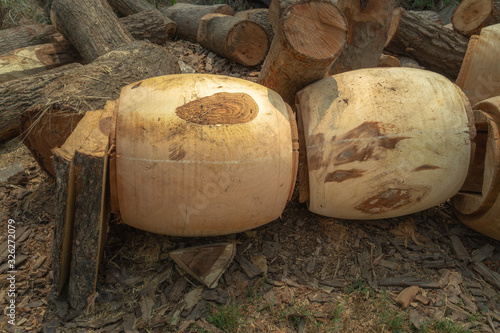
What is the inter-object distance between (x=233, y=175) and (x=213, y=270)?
2.23 feet

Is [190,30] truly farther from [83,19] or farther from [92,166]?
[92,166]

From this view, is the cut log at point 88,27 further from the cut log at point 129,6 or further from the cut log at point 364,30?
the cut log at point 364,30

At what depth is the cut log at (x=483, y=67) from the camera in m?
3.09

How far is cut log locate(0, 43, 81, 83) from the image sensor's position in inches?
159

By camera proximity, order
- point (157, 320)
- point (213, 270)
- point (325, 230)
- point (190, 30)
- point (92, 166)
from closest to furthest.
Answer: point (92, 166) → point (157, 320) → point (213, 270) → point (325, 230) → point (190, 30)

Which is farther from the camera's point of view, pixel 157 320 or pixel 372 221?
pixel 372 221

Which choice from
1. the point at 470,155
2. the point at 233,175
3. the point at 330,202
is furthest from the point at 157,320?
the point at 470,155

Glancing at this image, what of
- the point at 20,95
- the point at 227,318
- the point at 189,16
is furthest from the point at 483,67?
the point at 189,16

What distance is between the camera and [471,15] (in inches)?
186

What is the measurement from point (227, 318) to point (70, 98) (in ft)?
6.41

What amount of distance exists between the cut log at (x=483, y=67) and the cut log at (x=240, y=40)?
2325mm

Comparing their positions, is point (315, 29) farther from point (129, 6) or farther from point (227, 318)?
point (129, 6)

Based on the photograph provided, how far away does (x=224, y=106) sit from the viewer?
7.08ft

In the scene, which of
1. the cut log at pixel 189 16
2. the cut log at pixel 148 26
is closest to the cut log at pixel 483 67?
the cut log at pixel 189 16
